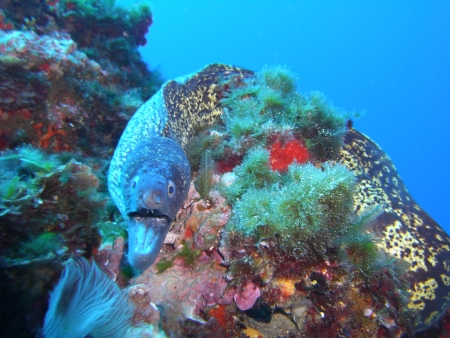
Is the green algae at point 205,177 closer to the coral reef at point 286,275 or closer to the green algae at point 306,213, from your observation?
the coral reef at point 286,275

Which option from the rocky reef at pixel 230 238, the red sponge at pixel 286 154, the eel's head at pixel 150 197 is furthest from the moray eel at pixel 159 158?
the red sponge at pixel 286 154

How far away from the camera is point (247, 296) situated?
256 centimetres

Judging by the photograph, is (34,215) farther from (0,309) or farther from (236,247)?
(236,247)

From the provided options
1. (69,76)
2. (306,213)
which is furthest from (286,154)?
(69,76)

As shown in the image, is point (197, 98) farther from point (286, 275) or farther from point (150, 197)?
point (286, 275)

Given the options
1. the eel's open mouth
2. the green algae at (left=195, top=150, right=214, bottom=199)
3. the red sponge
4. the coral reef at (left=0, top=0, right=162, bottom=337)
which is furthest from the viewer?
the red sponge

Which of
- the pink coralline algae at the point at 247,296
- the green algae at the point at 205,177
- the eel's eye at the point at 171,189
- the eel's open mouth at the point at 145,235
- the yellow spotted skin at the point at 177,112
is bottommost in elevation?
the pink coralline algae at the point at 247,296

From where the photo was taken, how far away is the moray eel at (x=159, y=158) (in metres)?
2.49

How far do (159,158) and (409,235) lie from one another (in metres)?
3.21

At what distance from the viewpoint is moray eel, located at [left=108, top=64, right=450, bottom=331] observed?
2547 millimetres

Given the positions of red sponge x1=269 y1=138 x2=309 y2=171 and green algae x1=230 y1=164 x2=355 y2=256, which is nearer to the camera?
green algae x1=230 y1=164 x2=355 y2=256

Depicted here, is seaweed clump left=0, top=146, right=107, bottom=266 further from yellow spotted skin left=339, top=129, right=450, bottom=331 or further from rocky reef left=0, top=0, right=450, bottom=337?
yellow spotted skin left=339, top=129, right=450, bottom=331

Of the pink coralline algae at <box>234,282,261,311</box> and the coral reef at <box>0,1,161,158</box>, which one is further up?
the coral reef at <box>0,1,161,158</box>

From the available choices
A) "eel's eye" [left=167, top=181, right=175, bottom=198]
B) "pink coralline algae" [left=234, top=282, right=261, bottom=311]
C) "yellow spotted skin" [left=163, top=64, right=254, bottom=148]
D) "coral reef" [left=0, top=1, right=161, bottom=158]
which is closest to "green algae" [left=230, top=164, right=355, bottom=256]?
"pink coralline algae" [left=234, top=282, right=261, bottom=311]
